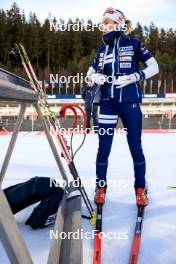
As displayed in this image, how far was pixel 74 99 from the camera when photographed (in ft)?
63.5

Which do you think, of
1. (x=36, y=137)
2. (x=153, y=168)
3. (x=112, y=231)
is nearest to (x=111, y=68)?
(x=112, y=231)

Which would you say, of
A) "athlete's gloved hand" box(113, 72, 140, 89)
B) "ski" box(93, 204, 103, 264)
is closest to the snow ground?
"ski" box(93, 204, 103, 264)

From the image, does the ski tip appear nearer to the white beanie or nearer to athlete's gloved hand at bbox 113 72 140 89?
athlete's gloved hand at bbox 113 72 140 89

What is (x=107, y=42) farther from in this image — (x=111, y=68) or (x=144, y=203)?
(x=144, y=203)

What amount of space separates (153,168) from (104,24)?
84.1 inches

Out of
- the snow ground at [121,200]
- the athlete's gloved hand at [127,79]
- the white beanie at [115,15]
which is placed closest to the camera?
the snow ground at [121,200]

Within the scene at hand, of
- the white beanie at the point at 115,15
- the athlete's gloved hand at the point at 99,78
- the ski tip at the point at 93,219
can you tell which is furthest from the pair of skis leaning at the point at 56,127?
the white beanie at the point at 115,15

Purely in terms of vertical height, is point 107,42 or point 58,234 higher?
point 107,42

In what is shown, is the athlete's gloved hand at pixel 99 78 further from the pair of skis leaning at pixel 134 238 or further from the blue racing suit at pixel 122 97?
the pair of skis leaning at pixel 134 238

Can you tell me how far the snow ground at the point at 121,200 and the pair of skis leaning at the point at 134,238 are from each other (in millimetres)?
32

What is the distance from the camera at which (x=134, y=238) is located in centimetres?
222

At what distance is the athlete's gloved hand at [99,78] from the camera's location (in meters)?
2.93

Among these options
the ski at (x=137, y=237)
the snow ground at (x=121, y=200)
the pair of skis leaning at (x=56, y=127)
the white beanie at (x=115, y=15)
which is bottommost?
the snow ground at (x=121, y=200)

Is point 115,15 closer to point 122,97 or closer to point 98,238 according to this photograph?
point 122,97
